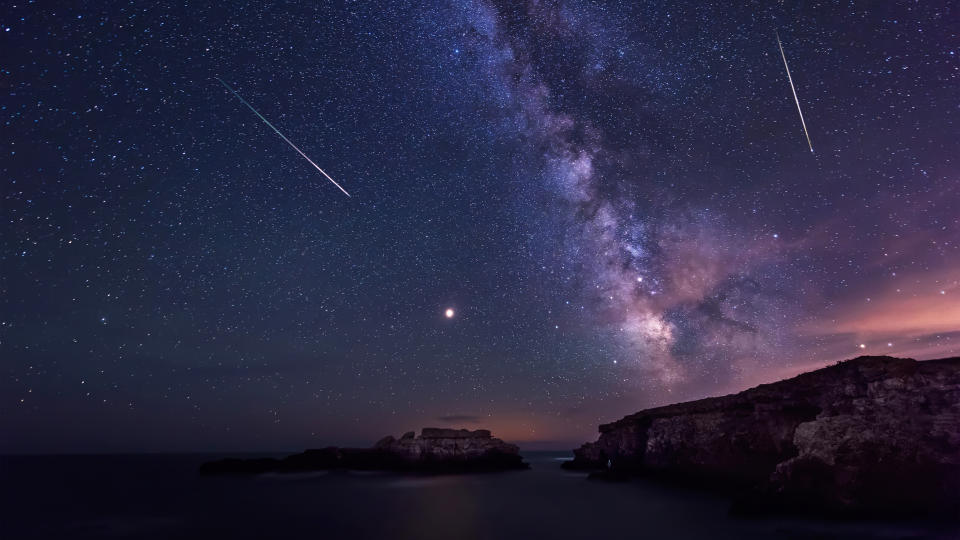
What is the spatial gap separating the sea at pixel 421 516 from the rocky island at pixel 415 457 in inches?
1033

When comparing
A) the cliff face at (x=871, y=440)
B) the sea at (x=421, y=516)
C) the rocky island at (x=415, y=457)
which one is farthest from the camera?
the rocky island at (x=415, y=457)

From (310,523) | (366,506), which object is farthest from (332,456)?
(310,523)

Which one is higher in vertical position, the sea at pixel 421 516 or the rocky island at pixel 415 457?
the rocky island at pixel 415 457

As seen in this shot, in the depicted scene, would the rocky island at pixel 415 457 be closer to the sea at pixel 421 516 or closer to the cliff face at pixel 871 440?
the sea at pixel 421 516

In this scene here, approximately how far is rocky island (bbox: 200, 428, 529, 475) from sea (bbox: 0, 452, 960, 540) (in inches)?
1033

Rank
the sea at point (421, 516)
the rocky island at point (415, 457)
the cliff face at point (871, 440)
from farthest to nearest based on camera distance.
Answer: the rocky island at point (415, 457) → the sea at point (421, 516) → the cliff face at point (871, 440)

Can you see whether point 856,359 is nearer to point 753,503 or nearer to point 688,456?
point 753,503

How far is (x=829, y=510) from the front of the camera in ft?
72.2

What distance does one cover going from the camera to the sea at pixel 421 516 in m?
21.6

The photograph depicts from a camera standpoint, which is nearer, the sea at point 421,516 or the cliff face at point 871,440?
the cliff face at point 871,440

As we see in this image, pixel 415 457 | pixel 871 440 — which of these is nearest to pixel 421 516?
pixel 871 440

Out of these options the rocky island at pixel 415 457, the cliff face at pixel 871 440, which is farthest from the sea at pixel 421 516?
the rocky island at pixel 415 457

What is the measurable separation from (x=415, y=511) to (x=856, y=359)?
29.7m

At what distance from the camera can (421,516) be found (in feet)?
95.0
